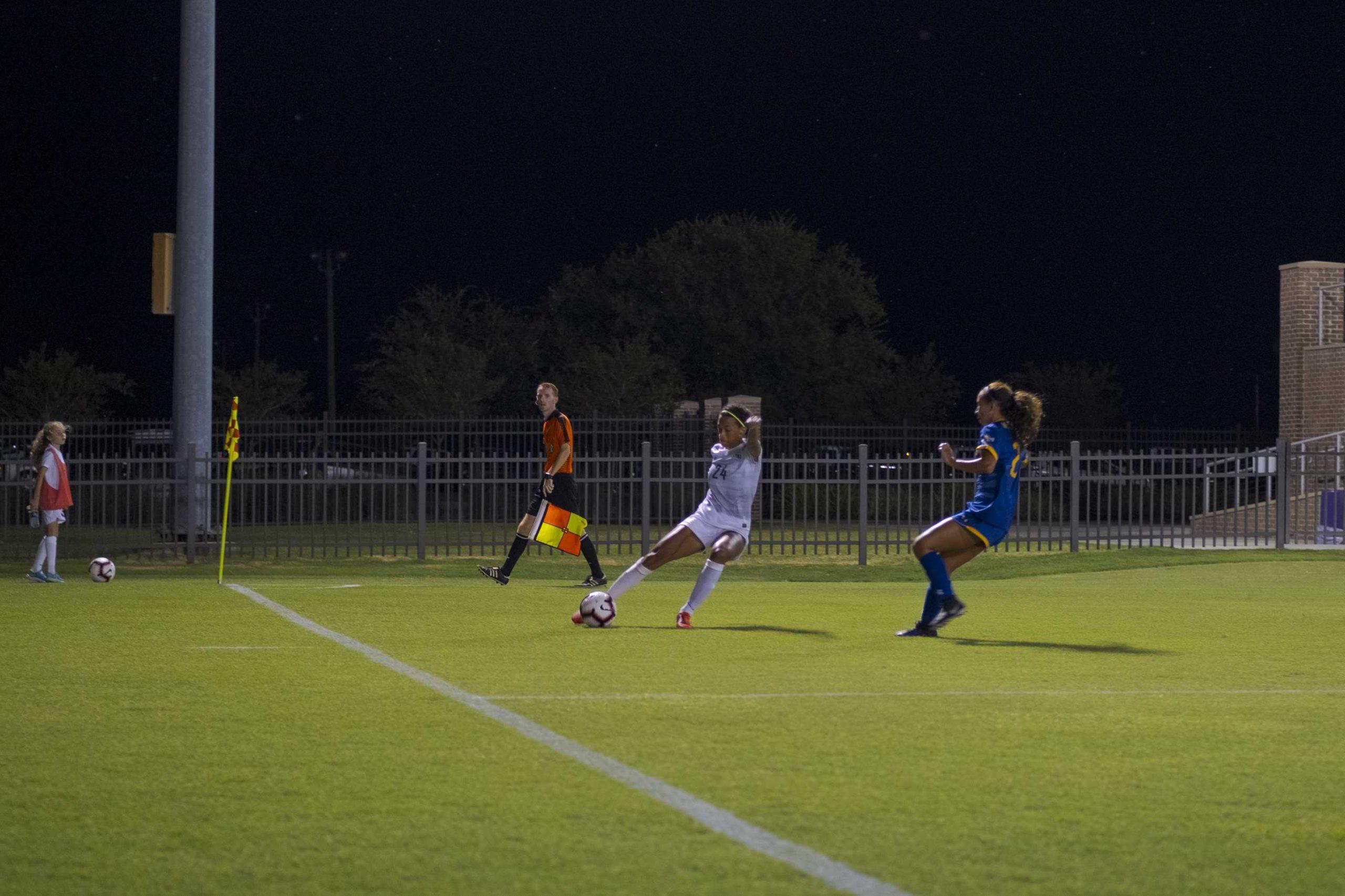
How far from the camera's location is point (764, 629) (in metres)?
12.6

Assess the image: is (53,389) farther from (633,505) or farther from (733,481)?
(733,481)

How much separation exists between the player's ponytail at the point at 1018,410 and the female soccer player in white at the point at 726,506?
1.72 meters

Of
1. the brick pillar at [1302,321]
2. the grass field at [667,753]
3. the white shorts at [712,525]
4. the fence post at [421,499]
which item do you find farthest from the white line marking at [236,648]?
the brick pillar at [1302,321]

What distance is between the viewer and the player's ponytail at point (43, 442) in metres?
17.5

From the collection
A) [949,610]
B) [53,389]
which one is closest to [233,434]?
[949,610]

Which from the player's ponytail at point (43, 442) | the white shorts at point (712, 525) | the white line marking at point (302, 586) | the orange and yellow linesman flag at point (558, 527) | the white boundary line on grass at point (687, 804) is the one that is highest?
the player's ponytail at point (43, 442)

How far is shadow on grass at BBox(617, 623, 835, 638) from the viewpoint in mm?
12312

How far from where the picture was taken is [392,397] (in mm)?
51000

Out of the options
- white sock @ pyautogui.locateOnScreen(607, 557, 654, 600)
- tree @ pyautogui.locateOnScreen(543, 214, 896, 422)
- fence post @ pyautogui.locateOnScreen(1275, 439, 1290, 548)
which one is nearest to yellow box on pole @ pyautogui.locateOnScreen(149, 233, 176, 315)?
white sock @ pyautogui.locateOnScreen(607, 557, 654, 600)

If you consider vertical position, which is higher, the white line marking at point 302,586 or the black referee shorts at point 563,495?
the black referee shorts at point 563,495

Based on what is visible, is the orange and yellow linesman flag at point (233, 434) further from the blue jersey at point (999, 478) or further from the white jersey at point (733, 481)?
the blue jersey at point (999, 478)

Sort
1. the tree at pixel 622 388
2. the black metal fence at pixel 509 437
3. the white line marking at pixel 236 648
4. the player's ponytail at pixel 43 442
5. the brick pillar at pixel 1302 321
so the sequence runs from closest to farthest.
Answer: the white line marking at pixel 236 648, the player's ponytail at pixel 43 442, the brick pillar at pixel 1302 321, the black metal fence at pixel 509 437, the tree at pixel 622 388

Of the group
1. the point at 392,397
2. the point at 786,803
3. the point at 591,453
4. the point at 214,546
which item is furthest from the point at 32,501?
the point at 392,397

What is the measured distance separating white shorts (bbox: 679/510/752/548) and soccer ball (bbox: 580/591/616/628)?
886mm
